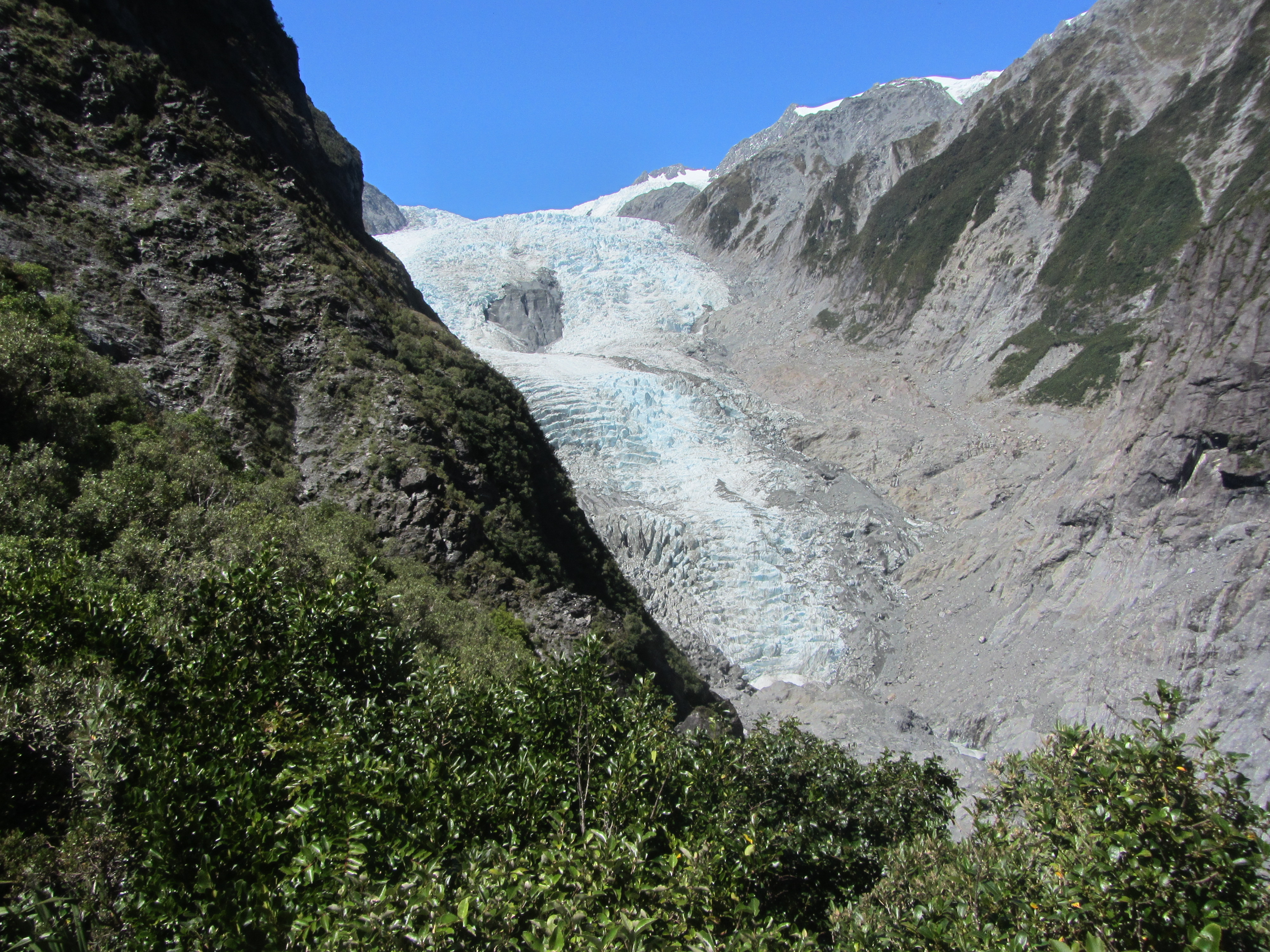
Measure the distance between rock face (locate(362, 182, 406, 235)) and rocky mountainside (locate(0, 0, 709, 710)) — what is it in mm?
79856

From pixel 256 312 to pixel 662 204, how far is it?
98171 mm

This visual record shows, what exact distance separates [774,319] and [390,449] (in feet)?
180

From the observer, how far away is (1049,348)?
4744 centimetres

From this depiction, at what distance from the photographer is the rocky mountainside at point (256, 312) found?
1934cm

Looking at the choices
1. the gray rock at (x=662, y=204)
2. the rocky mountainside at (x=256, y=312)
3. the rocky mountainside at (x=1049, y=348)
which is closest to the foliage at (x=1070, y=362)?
the rocky mountainside at (x=1049, y=348)

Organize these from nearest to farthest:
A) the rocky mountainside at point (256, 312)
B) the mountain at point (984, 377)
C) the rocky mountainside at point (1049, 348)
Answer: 1. the rocky mountainside at point (256, 312)
2. the rocky mountainside at point (1049, 348)
3. the mountain at point (984, 377)

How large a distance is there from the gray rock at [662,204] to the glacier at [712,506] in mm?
46201

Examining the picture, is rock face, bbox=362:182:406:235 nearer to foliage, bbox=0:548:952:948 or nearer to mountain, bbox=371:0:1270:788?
mountain, bbox=371:0:1270:788

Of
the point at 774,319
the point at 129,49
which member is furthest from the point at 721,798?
the point at 774,319

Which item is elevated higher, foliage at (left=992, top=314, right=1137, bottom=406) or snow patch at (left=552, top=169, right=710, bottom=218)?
snow patch at (left=552, top=169, right=710, bottom=218)

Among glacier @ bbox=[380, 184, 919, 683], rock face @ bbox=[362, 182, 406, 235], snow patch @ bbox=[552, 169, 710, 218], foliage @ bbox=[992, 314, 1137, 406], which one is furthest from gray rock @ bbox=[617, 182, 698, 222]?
foliage @ bbox=[992, 314, 1137, 406]

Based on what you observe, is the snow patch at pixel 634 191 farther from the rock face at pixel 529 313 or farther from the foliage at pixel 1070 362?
the foliage at pixel 1070 362

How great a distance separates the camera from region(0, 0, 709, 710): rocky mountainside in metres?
19.3

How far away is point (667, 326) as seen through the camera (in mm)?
70750
